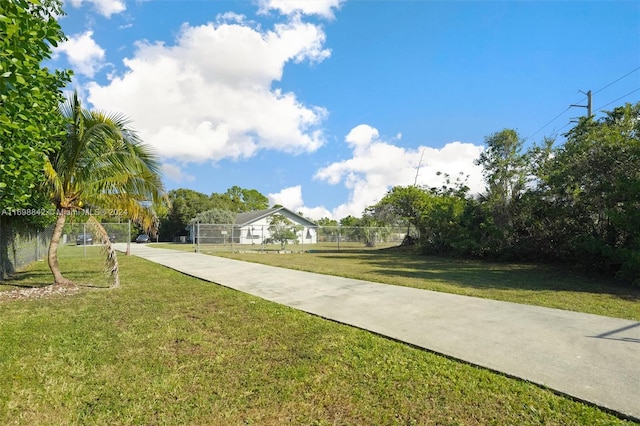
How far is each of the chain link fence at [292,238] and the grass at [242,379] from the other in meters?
17.0

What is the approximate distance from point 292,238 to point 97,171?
1884cm

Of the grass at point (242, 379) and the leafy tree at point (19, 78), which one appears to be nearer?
the leafy tree at point (19, 78)

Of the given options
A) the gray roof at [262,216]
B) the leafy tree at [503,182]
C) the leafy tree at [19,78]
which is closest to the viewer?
the leafy tree at [19,78]

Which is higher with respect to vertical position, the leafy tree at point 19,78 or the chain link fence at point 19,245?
the leafy tree at point 19,78

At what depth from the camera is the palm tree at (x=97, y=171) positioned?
8352mm

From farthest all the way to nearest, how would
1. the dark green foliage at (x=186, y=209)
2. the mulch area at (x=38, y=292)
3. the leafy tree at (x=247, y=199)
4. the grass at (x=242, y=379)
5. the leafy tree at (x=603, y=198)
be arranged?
the leafy tree at (x=247, y=199), the dark green foliage at (x=186, y=209), the leafy tree at (x=603, y=198), the mulch area at (x=38, y=292), the grass at (x=242, y=379)

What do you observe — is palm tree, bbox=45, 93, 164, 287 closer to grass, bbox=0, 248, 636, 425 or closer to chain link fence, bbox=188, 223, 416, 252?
grass, bbox=0, 248, 636, 425

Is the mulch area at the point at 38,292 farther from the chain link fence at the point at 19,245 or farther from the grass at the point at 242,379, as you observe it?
the grass at the point at 242,379

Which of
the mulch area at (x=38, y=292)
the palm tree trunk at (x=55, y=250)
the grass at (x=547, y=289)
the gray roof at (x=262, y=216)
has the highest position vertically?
the gray roof at (x=262, y=216)

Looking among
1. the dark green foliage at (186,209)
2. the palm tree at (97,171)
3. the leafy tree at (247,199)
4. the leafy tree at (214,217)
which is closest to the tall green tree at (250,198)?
the leafy tree at (247,199)

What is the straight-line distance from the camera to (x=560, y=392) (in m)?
3.14

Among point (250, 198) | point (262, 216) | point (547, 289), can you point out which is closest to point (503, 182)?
point (547, 289)

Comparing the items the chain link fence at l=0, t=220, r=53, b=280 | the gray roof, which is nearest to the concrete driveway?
the chain link fence at l=0, t=220, r=53, b=280

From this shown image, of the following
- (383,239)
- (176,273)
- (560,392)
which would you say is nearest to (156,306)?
(176,273)
